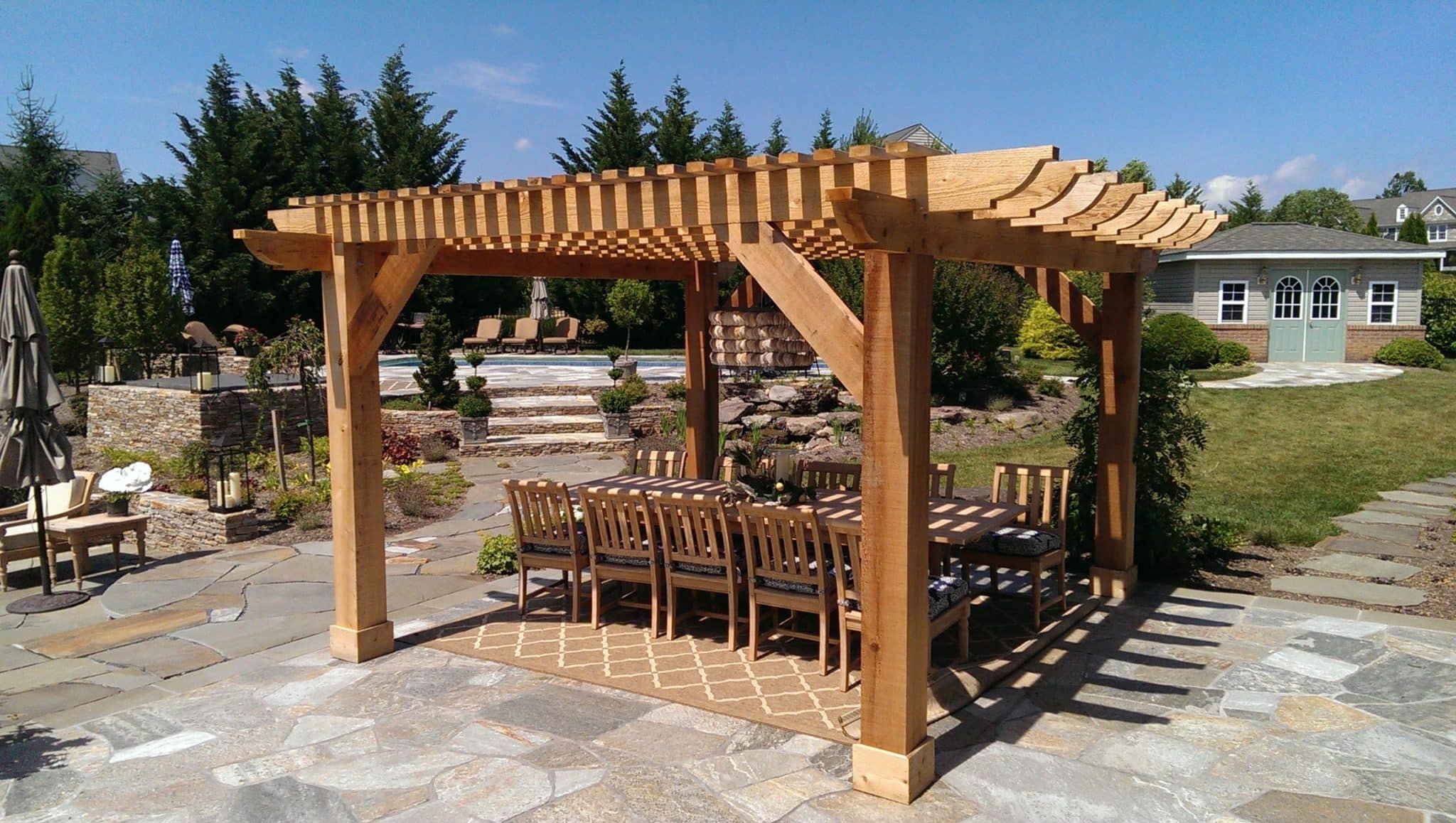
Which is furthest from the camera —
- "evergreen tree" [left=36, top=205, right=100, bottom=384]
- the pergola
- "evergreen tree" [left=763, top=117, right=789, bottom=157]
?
"evergreen tree" [left=763, top=117, right=789, bottom=157]

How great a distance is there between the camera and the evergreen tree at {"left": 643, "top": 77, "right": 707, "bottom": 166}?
2931cm

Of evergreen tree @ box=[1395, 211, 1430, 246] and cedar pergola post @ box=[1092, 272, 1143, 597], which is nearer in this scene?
cedar pergola post @ box=[1092, 272, 1143, 597]

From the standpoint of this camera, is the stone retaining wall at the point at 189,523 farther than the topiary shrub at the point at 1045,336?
No

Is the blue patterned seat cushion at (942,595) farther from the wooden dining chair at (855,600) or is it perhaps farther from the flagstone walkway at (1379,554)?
the flagstone walkway at (1379,554)

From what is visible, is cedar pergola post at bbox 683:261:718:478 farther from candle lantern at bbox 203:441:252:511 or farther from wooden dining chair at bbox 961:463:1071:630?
candle lantern at bbox 203:441:252:511

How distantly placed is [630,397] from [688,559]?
Answer: 9214mm

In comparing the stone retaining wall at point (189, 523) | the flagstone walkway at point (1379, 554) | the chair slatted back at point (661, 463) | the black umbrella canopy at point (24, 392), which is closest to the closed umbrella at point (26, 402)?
the black umbrella canopy at point (24, 392)

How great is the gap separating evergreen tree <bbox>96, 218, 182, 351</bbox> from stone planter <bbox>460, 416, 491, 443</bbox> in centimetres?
657

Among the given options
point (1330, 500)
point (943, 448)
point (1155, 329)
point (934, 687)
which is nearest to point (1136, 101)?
point (1155, 329)

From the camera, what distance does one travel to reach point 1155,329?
19.3 metres

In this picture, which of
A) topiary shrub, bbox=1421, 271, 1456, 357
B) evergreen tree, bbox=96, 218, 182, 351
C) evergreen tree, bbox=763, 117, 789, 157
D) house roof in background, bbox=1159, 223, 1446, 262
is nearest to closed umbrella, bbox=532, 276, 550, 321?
evergreen tree, bbox=763, 117, 789, 157

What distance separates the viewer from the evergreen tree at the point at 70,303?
56.7ft

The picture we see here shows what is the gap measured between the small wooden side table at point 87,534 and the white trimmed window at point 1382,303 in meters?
24.3

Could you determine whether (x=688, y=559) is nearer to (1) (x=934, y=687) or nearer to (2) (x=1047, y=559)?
(1) (x=934, y=687)
